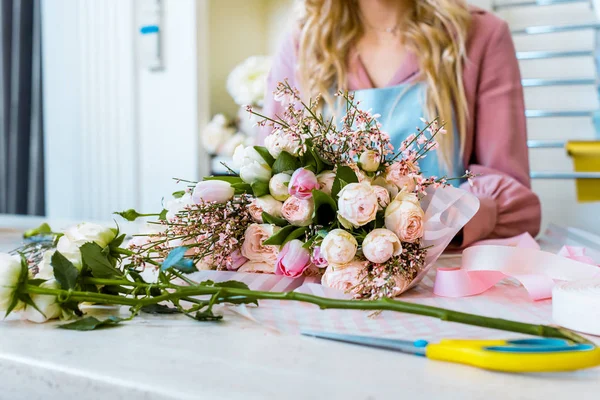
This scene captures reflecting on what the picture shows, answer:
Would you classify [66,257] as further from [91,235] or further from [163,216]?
[163,216]

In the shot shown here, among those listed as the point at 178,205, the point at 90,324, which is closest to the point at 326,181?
the point at 178,205

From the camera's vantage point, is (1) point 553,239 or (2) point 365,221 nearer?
(2) point 365,221

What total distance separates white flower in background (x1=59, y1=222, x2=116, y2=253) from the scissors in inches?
11.4

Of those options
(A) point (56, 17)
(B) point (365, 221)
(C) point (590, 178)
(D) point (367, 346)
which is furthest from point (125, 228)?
(A) point (56, 17)

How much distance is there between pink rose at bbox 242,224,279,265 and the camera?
0.66 meters

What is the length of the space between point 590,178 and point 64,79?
2057 mm

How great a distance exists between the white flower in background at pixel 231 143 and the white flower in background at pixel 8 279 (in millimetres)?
1754

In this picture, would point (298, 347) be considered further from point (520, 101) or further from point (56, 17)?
point (56, 17)

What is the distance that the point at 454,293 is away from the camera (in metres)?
0.64

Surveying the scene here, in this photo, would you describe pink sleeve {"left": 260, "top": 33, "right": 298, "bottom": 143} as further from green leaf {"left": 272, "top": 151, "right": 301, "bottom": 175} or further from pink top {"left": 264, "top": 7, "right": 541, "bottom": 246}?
green leaf {"left": 272, "top": 151, "right": 301, "bottom": 175}

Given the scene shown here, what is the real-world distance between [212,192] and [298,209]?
90mm

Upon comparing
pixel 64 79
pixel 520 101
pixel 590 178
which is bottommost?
pixel 590 178

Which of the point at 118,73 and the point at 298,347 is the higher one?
the point at 118,73

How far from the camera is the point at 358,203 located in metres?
0.58
